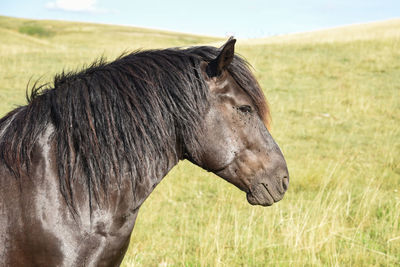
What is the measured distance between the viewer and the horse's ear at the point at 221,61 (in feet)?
6.39

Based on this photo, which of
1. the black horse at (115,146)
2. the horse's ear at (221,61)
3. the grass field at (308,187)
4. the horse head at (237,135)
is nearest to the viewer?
the black horse at (115,146)

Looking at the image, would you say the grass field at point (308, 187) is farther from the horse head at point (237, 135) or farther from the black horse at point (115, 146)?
the black horse at point (115, 146)

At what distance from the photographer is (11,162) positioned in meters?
1.80

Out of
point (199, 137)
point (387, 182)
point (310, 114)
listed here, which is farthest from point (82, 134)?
point (310, 114)

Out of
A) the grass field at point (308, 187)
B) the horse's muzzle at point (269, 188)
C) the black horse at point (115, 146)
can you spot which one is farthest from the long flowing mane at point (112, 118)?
the grass field at point (308, 187)

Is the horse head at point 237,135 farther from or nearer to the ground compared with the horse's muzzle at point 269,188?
farther from the ground

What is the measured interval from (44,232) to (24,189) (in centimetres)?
23

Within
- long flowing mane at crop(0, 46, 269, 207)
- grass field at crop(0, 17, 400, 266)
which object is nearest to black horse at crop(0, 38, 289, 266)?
long flowing mane at crop(0, 46, 269, 207)

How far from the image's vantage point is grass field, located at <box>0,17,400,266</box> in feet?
11.7

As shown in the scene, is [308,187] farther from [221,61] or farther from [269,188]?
[221,61]

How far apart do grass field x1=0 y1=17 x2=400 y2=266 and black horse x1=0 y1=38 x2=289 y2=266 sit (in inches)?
61.3

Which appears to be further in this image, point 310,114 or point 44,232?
point 310,114

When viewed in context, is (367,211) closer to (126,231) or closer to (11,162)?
(126,231)

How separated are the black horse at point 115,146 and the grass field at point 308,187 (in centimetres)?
156
